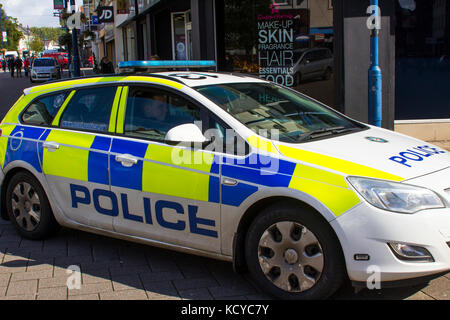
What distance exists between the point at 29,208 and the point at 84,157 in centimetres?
99

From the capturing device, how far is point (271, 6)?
11.5 m

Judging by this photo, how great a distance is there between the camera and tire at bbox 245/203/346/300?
331cm

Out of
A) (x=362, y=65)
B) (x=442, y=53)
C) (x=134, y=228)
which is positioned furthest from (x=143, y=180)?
(x=442, y=53)

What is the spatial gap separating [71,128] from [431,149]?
307cm

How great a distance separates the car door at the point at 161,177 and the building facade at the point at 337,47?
642cm

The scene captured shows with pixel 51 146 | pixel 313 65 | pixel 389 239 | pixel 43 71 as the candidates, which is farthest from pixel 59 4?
pixel 389 239

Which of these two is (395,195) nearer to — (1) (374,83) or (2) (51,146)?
(2) (51,146)

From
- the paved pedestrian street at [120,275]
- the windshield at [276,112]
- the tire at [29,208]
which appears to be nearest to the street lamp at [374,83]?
the windshield at [276,112]

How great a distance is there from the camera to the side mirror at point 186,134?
3768mm

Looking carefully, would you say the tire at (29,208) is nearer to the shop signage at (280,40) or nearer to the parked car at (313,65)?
the parked car at (313,65)

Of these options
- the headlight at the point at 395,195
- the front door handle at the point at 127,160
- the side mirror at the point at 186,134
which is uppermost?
the side mirror at the point at 186,134

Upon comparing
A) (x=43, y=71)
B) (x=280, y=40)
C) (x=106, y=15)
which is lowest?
(x=280, y=40)

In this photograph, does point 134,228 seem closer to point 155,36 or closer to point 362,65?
point 362,65

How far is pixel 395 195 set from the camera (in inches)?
126
